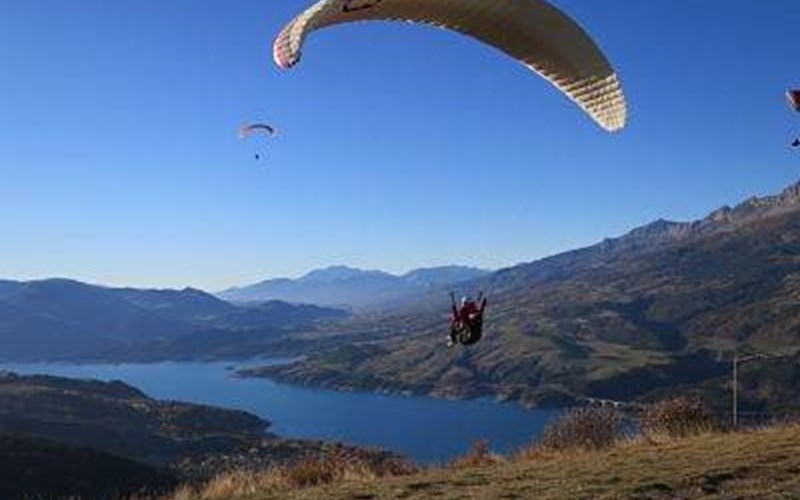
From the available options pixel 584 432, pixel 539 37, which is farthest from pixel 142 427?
pixel 539 37

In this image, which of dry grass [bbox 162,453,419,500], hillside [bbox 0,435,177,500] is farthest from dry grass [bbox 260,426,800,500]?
hillside [bbox 0,435,177,500]

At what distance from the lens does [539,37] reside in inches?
594

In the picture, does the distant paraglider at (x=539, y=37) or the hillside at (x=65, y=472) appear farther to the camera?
the hillside at (x=65, y=472)

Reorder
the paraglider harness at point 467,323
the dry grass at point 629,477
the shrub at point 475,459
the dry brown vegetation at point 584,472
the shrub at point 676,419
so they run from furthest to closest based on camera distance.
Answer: the shrub at point 676,419, the shrub at point 475,459, the paraglider harness at point 467,323, the dry brown vegetation at point 584,472, the dry grass at point 629,477

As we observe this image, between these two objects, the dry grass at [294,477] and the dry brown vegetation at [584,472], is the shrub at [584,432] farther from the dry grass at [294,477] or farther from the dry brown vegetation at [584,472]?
the dry grass at [294,477]

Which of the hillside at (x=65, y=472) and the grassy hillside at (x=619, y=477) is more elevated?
the grassy hillside at (x=619, y=477)

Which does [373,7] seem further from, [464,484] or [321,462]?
[321,462]

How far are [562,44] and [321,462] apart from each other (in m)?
11.3

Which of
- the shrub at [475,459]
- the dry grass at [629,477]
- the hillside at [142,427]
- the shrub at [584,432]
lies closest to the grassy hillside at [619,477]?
the dry grass at [629,477]

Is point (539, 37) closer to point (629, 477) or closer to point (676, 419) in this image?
point (629, 477)

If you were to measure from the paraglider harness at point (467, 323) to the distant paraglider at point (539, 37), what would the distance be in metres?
4.83

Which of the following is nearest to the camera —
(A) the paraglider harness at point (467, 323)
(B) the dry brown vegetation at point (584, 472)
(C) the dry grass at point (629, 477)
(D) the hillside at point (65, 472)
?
(C) the dry grass at point (629, 477)

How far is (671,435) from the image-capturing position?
25359 mm

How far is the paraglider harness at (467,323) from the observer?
18922 mm
